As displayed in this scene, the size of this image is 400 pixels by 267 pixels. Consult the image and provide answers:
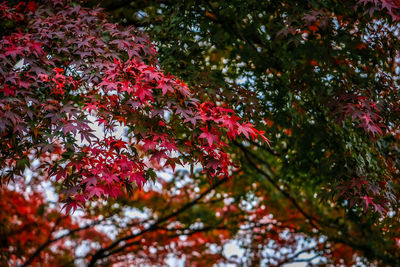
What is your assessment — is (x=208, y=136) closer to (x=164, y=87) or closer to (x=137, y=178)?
(x=164, y=87)

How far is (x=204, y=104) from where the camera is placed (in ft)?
9.55

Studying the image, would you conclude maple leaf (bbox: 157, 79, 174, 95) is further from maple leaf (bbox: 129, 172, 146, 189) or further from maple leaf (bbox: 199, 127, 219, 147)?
maple leaf (bbox: 129, 172, 146, 189)

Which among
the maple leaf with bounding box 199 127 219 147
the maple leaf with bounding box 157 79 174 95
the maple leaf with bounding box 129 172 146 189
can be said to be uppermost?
the maple leaf with bounding box 157 79 174 95

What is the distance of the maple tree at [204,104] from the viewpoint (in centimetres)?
280

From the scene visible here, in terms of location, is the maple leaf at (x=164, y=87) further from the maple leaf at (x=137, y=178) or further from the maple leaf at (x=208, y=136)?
the maple leaf at (x=137, y=178)

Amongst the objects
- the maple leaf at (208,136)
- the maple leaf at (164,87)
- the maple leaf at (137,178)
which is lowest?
the maple leaf at (137,178)

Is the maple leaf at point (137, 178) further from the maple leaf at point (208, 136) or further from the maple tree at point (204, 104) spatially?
the maple leaf at point (208, 136)

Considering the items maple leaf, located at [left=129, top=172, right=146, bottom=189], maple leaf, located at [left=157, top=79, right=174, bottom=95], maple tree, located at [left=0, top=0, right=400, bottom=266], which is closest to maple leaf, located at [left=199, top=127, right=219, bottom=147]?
maple tree, located at [left=0, top=0, right=400, bottom=266]

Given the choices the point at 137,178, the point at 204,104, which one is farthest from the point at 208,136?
the point at 137,178

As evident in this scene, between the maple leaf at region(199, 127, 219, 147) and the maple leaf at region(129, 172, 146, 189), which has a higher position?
the maple leaf at region(199, 127, 219, 147)

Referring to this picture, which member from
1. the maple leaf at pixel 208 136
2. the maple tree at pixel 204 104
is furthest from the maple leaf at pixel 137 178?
the maple leaf at pixel 208 136

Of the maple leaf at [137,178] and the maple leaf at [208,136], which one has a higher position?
the maple leaf at [208,136]

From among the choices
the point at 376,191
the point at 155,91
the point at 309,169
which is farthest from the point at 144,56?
the point at 309,169

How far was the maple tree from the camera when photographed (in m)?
2.80
